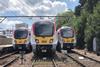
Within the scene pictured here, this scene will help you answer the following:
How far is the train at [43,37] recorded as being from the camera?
112 ft

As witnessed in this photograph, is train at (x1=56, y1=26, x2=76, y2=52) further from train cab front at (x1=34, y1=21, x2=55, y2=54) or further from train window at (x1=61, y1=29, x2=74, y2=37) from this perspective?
train cab front at (x1=34, y1=21, x2=55, y2=54)

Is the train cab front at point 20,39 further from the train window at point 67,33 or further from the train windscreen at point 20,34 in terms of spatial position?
the train window at point 67,33

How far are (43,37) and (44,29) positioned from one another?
28.9 inches

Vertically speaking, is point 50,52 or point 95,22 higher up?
point 95,22

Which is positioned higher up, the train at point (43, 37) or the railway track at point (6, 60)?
the train at point (43, 37)

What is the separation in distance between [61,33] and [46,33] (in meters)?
13.3

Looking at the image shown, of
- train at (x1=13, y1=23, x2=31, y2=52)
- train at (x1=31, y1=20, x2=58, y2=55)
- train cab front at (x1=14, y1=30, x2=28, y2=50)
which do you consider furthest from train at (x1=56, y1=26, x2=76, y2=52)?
train at (x1=31, y1=20, x2=58, y2=55)

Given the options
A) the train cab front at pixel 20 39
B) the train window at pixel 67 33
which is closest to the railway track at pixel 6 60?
the train cab front at pixel 20 39

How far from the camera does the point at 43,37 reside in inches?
1361

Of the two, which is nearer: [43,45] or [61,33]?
[43,45]

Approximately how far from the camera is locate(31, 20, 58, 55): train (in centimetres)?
3425

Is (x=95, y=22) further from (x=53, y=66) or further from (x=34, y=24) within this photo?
(x=53, y=66)

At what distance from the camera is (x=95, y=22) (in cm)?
4100

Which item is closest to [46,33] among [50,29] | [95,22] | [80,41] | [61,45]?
[50,29]
